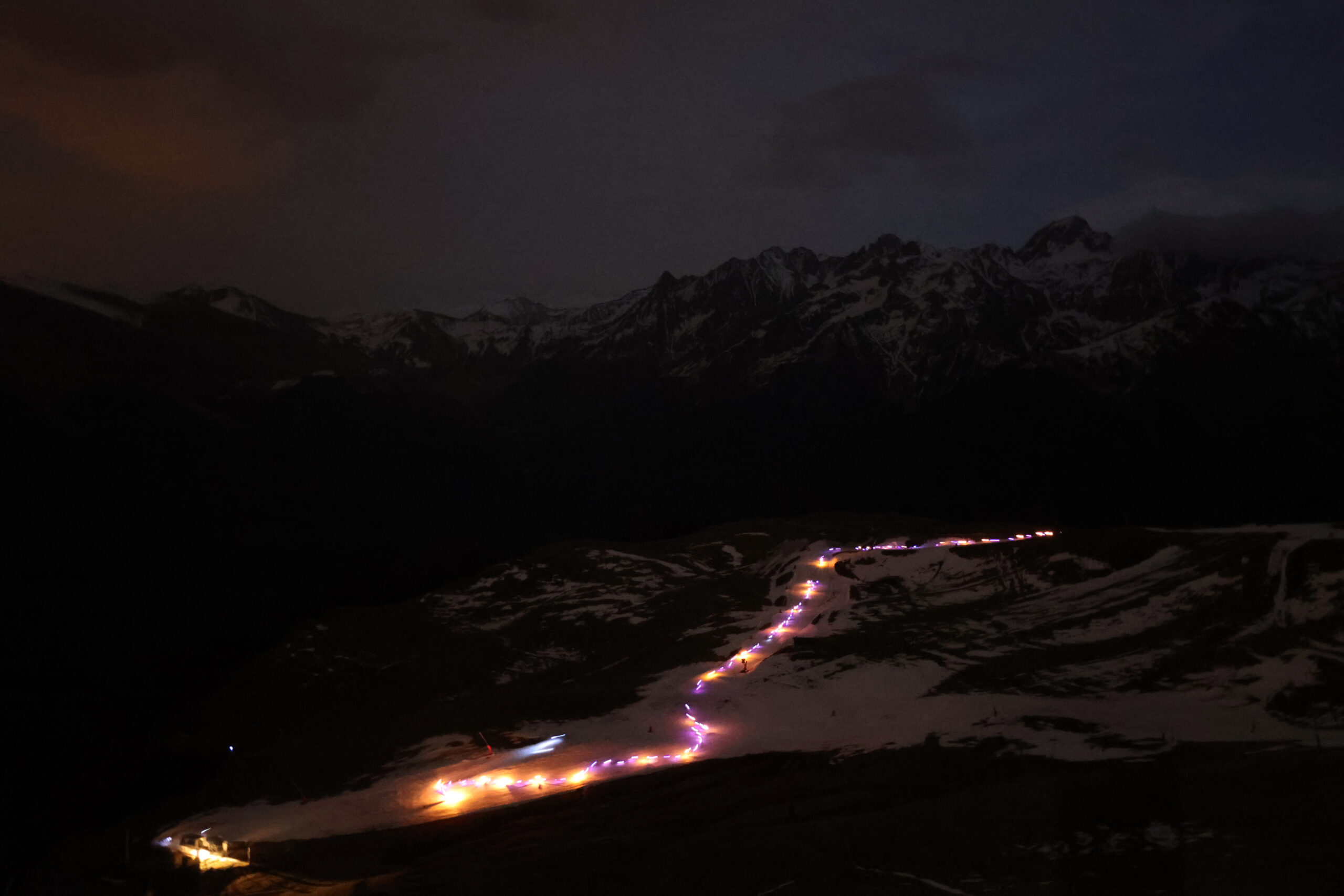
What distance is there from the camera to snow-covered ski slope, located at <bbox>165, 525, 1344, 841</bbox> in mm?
26625

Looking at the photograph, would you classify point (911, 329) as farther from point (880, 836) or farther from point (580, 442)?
point (880, 836)

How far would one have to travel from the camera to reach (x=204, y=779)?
39625mm

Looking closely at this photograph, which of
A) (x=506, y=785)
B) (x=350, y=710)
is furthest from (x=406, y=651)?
(x=506, y=785)

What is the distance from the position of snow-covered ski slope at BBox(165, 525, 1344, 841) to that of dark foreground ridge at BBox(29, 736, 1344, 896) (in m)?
1.79

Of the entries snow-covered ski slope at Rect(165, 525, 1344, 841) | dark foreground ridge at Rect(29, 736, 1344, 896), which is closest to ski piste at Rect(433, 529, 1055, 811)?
snow-covered ski slope at Rect(165, 525, 1344, 841)

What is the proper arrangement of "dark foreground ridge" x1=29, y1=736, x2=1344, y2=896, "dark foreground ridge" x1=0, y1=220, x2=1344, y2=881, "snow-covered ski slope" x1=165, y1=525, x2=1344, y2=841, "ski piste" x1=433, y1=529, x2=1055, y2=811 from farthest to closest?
"dark foreground ridge" x1=0, y1=220, x2=1344, y2=881
"ski piste" x1=433, y1=529, x2=1055, y2=811
"snow-covered ski slope" x1=165, y1=525, x2=1344, y2=841
"dark foreground ridge" x1=29, y1=736, x2=1344, y2=896

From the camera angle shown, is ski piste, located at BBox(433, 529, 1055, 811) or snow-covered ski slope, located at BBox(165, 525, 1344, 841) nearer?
snow-covered ski slope, located at BBox(165, 525, 1344, 841)

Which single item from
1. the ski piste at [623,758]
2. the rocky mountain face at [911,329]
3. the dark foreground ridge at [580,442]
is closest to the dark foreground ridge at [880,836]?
the ski piste at [623,758]

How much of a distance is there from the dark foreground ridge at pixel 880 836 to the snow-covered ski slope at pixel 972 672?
1792 mm

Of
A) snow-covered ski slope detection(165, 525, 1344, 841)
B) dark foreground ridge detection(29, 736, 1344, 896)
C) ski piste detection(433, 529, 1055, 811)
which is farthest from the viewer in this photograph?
ski piste detection(433, 529, 1055, 811)

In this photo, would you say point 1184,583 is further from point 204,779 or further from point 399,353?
point 399,353

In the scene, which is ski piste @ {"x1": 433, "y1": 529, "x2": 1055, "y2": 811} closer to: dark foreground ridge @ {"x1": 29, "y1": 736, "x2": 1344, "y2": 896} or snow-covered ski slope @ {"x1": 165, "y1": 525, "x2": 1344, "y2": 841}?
snow-covered ski slope @ {"x1": 165, "y1": 525, "x2": 1344, "y2": 841}

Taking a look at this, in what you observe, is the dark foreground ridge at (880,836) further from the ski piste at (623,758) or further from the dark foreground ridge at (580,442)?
the dark foreground ridge at (580,442)

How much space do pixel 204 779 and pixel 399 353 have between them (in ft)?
456
